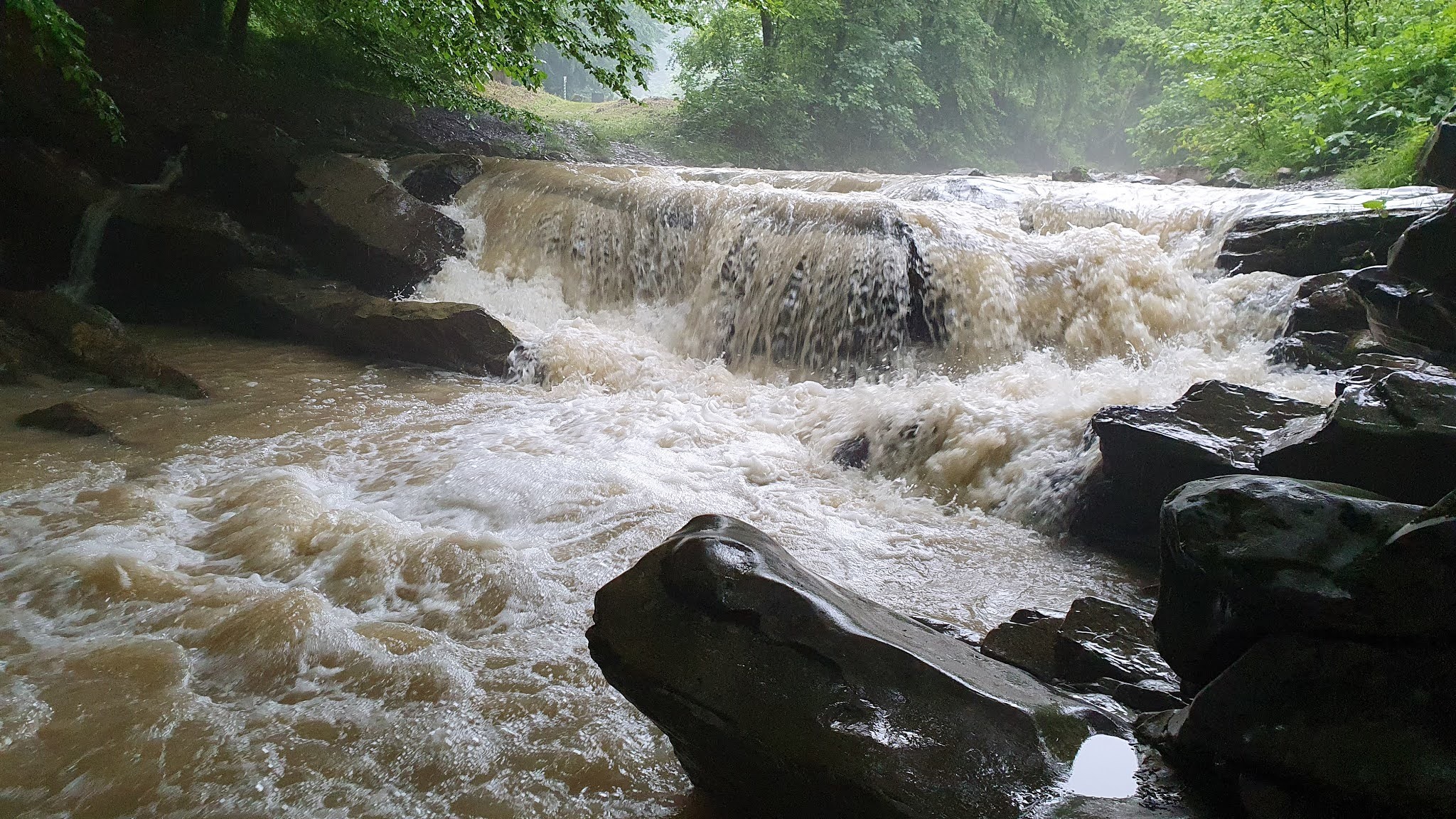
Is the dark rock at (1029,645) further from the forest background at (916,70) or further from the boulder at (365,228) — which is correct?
the boulder at (365,228)

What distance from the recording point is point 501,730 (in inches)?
94.8

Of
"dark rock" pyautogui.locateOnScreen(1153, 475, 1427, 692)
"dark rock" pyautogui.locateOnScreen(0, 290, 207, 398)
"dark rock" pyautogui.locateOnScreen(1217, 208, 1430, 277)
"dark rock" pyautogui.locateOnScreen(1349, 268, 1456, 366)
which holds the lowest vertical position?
"dark rock" pyautogui.locateOnScreen(0, 290, 207, 398)

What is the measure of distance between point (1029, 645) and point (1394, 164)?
318 inches

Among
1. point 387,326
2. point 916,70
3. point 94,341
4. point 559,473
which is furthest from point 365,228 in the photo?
point 916,70

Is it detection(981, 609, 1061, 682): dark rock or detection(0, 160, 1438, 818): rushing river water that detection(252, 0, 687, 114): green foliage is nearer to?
detection(0, 160, 1438, 818): rushing river water

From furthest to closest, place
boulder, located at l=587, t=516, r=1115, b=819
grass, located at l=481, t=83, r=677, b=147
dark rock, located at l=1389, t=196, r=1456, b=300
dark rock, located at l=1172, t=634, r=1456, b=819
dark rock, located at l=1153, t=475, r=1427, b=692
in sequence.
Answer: grass, located at l=481, t=83, r=677, b=147
dark rock, located at l=1389, t=196, r=1456, b=300
boulder, located at l=587, t=516, r=1115, b=819
dark rock, located at l=1153, t=475, r=1427, b=692
dark rock, located at l=1172, t=634, r=1456, b=819

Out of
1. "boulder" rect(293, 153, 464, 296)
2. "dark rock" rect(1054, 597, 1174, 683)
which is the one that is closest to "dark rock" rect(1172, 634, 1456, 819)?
"dark rock" rect(1054, 597, 1174, 683)

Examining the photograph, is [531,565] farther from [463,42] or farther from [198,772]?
[463,42]

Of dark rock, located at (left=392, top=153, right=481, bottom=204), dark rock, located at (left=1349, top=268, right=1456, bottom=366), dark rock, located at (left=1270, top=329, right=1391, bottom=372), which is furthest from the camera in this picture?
dark rock, located at (left=392, top=153, right=481, bottom=204)

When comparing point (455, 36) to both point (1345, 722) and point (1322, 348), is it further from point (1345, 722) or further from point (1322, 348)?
point (1345, 722)

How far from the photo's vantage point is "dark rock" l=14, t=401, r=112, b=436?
4953mm

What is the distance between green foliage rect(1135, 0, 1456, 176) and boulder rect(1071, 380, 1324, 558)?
573 centimetres

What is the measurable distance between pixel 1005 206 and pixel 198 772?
28.7 feet

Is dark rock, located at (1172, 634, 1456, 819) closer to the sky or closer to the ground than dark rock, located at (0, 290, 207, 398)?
closer to the sky
